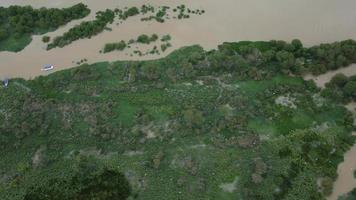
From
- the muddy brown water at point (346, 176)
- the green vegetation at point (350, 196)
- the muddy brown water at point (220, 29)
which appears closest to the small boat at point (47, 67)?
the muddy brown water at point (220, 29)

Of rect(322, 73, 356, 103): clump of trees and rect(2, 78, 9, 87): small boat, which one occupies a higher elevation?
rect(2, 78, 9, 87): small boat

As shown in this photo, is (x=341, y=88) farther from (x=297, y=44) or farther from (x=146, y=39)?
(x=146, y=39)

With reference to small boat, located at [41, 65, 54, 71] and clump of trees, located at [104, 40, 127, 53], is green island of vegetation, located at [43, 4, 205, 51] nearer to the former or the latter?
clump of trees, located at [104, 40, 127, 53]

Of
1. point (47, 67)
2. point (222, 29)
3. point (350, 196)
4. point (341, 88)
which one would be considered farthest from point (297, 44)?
point (47, 67)

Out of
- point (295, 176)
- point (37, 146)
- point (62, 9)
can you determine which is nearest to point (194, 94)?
point (295, 176)

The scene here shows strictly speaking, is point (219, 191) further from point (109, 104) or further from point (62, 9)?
point (62, 9)

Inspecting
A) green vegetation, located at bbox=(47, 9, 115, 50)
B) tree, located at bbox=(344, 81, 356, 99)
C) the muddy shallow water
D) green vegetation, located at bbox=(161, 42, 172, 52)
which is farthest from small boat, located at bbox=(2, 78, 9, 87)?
tree, located at bbox=(344, 81, 356, 99)
